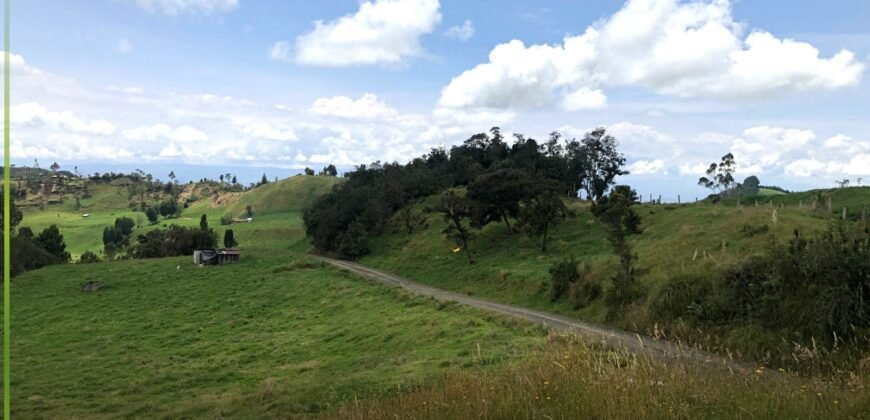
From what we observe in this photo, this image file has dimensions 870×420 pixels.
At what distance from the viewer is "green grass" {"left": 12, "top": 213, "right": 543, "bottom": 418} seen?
17.4 meters

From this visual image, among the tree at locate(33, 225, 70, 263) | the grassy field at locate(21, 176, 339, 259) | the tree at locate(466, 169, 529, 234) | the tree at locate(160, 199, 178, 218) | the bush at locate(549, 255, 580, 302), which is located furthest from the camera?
the tree at locate(160, 199, 178, 218)

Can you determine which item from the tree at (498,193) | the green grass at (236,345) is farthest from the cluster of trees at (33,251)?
the tree at (498,193)

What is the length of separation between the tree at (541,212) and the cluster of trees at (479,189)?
0.32 feet

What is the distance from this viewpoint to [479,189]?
201ft

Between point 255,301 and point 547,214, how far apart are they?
28813 mm

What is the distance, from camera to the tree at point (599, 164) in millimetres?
88875

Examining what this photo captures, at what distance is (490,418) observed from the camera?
6.76 meters

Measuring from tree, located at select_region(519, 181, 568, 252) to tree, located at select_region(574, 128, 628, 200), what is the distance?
114 ft

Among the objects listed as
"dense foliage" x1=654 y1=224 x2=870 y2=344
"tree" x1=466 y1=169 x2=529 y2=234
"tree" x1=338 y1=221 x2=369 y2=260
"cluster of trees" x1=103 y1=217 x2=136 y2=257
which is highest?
"tree" x1=466 y1=169 x2=529 y2=234

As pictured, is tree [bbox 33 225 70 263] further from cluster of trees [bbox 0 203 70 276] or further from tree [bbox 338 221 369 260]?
tree [bbox 338 221 369 260]

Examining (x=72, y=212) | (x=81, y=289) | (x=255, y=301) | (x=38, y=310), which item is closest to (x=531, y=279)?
(x=255, y=301)

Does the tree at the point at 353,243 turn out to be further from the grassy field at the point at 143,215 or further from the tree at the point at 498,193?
the grassy field at the point at 143,215

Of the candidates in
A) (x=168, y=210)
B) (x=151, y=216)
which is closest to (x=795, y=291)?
(x=151, y=216)

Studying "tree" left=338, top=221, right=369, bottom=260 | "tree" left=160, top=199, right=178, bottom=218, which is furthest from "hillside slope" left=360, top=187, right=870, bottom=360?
"tree" left=160, top=199, right=178, bottom=218
